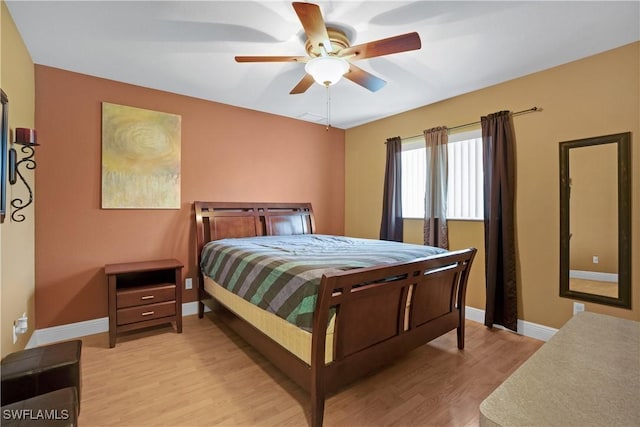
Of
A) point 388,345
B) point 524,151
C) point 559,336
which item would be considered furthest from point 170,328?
point 524,151

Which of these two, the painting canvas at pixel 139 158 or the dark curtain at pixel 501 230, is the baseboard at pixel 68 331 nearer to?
the painting canvas at pixel 139 158

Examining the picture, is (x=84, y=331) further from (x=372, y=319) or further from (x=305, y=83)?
(x=305, y=83)

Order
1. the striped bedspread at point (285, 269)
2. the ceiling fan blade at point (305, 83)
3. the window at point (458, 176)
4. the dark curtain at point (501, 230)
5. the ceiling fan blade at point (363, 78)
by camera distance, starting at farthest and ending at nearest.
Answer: the window at point (458, 176)
the dark curtain at point (501, 230)
the ceiling fan blade at point (305, 83)
the ceiling fan blade at point (363, 78)
the striped bedspread at point (285, 269)

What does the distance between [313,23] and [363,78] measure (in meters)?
0.84

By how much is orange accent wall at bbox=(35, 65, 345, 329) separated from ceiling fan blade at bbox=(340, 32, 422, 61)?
2.28 m

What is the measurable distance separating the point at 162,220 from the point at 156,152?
770mm

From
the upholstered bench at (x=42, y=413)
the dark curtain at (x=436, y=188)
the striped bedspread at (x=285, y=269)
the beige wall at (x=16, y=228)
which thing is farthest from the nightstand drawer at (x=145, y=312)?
the dark curtain at (x=436, y=188)

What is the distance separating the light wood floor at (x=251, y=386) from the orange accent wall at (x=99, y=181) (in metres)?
0.72

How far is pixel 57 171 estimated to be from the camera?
2908mm

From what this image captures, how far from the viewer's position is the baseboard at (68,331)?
9.21 ft

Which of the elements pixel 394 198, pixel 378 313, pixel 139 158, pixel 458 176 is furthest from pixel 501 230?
pixel 139 158

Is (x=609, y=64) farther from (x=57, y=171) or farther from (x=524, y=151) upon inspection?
(x=57, y=171)

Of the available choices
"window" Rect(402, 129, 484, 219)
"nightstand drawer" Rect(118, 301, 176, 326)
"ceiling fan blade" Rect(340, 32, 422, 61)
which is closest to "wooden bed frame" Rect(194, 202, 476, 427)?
"nightstand drawer" Rect(118, 301, 176, 326)

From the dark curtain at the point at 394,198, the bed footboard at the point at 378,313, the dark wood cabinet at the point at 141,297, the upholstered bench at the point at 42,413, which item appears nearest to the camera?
the upholstered bench at the point at 42,413
